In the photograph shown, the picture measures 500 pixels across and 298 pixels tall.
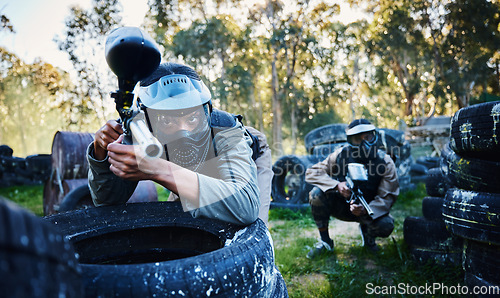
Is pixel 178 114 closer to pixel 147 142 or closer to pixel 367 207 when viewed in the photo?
pixel 147 142

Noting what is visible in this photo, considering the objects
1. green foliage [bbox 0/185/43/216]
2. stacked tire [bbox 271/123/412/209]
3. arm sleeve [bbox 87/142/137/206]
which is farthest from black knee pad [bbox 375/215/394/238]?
green foliage [bbox 0/185/43/216]

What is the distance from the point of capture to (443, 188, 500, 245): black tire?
7.08 feet

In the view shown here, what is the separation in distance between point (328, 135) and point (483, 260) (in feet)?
19.4

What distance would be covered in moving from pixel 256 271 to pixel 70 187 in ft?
12.7

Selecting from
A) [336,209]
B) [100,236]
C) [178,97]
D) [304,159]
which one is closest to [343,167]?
[336,209]

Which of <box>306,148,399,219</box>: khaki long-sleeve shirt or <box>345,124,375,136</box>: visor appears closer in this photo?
<box>306,148,399,219</box>: khaki long-sleeve shirt

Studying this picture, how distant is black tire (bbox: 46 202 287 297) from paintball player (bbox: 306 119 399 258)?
2.43 meters

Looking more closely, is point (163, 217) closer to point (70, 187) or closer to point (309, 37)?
point (70, 187)

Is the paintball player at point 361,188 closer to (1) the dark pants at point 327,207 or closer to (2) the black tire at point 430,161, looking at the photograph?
(1) the dark pants at point 327,207

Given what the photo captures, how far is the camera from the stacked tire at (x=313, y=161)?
6422mm

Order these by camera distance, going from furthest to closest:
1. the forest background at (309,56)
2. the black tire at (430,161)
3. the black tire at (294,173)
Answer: the forest background at (309,56) < the black tire at (430,161) < the black tire at (294,173)

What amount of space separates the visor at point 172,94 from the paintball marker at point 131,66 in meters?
0.28

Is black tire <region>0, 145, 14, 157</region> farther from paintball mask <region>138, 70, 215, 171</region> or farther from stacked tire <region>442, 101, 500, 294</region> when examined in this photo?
stacked tire <region>442, 101, 500, 294</region>

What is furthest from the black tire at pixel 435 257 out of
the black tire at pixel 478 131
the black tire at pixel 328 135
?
the black tire at pixel 328 135
